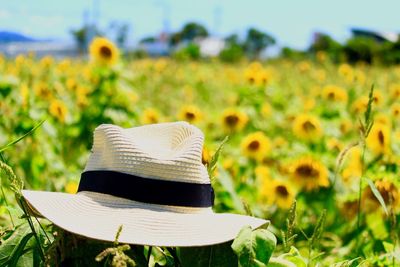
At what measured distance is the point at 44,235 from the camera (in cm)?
129

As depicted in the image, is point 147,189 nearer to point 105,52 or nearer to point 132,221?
point 132,221

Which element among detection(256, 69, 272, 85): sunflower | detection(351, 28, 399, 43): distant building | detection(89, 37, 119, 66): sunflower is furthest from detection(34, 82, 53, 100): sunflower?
detection(351, 28, 399, 43): distant building

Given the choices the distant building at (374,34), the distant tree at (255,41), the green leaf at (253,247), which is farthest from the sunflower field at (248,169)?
the distant building at (374,34)

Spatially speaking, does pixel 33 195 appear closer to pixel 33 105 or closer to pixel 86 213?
pixel 86 213

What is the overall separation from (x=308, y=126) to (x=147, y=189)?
101 inches

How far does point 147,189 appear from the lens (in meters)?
1.27

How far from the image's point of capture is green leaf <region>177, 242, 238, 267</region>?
122 centimetres

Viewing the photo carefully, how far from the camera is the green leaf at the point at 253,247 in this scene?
1.12 metres

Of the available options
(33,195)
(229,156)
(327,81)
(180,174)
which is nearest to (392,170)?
(229,156)

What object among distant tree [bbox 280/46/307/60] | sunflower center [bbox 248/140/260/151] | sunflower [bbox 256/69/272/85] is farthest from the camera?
distant tree [bbox 280/46/307/60]

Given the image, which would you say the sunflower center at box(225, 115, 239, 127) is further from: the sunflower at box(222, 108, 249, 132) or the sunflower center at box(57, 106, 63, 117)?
the sunflower center at box(57, 106, 63, 117)

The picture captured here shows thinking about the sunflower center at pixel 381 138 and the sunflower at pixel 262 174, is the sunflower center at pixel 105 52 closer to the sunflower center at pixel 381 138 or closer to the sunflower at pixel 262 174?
the sunflower at pixel 262 174

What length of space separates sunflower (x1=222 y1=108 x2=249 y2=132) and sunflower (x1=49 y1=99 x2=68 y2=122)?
78cm

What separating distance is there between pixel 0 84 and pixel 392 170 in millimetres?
1776
